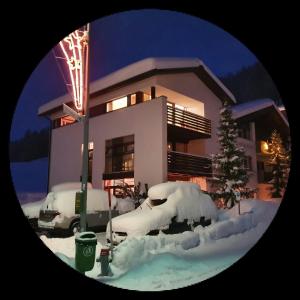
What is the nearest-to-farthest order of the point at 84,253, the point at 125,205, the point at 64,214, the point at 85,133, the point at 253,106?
1. the point at 84,253
2. the point at 85,133
3. the point at 64,214
4. the point at 125,205
5. the point at 253,106

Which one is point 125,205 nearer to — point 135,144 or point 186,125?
point 135,144

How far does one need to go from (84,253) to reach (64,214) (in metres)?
2.58

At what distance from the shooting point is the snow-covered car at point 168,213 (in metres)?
7.20

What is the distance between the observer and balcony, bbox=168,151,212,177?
10633 mm

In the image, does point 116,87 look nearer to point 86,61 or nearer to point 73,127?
point 73,127

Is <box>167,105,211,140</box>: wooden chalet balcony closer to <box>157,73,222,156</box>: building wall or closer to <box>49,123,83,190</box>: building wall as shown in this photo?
<box>157,73,222,156</box>: building wall

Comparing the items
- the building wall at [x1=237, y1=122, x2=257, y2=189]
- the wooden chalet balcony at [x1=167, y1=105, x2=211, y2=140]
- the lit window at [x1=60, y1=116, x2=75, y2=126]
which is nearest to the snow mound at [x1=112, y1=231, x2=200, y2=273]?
the wooden chalet balcony at [x1=167, y1=105, x2=211, y2=140]

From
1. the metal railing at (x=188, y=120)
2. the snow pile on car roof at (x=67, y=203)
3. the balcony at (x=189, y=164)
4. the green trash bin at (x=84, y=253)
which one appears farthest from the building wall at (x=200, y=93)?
the green trash bin at (x=84, y=253)

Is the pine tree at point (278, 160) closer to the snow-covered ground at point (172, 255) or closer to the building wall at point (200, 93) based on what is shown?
the building wall at point (200, 93)

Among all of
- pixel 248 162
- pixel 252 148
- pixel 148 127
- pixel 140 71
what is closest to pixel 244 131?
pixel 252 148

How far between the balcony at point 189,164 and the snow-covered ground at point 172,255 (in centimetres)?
207

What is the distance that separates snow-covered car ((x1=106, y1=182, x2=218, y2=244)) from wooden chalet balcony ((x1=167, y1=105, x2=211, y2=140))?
3244 millimetres

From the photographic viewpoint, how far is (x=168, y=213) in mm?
7758

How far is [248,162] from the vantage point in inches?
511
